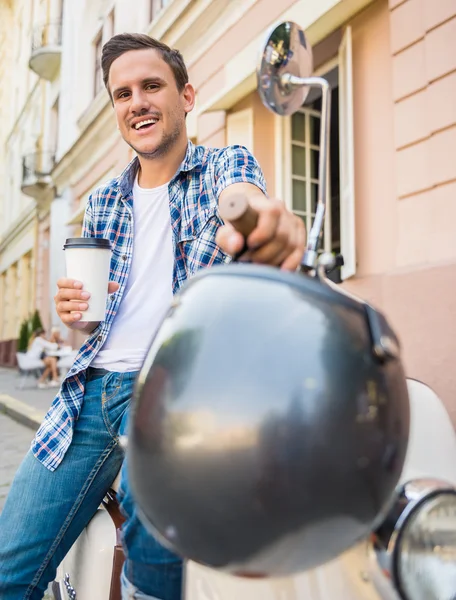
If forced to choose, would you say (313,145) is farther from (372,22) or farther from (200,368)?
(200,368)

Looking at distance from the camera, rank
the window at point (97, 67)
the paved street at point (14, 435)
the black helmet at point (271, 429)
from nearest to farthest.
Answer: the black helmet at point (271, 429) → the paved street at point (14, 435) → the window at point (97, 67)

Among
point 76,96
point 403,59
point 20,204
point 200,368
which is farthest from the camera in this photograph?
point 20,204

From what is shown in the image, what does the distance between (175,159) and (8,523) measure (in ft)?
2.85

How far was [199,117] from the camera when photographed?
6.22m

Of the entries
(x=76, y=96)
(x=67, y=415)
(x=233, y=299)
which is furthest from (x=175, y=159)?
(x=76, y=96)

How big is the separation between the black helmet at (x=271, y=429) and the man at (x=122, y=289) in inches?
21.7

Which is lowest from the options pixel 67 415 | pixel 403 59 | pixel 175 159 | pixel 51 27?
pixel 67 415

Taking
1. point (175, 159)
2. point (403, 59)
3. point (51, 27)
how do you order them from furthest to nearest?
point (51, 27) < point (403, 59) < point (175, 159)

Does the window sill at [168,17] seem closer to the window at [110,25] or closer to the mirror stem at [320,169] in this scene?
the window at [110,25]

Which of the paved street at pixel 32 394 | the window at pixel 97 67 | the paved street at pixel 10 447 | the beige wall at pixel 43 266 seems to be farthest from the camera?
the beige wall at pixel 43 266

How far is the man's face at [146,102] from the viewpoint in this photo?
4.13ft

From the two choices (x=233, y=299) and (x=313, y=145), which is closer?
(x=233, y=299)

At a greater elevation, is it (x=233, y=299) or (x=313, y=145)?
(x=313, y=145)

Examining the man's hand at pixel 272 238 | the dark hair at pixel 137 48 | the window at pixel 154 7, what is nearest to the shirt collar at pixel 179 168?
the dark hair at pixel 137 48
